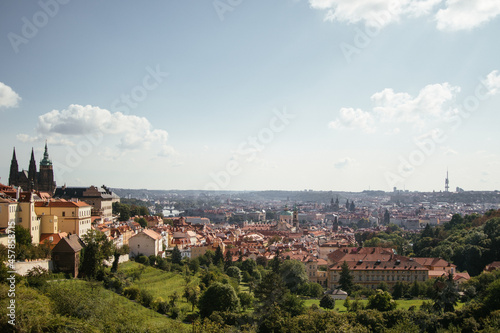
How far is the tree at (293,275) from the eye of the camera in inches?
1960

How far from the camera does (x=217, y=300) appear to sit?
34.5m

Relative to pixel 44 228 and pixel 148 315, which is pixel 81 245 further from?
pixel 148 315

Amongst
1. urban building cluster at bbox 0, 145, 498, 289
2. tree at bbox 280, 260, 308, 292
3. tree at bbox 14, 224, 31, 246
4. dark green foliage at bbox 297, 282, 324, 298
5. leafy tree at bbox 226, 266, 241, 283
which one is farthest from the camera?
leafy tree at bbox 226, 266, 241, 283

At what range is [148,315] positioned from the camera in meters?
29.8

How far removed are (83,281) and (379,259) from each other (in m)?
37.8

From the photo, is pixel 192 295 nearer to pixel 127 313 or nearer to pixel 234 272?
pixel 127 313

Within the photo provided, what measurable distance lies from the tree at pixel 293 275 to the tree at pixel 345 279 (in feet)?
12.9

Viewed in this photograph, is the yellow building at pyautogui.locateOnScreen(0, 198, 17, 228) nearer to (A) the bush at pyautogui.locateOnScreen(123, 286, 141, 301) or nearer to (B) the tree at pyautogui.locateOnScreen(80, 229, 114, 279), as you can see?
(B) the tree at pyautogui.locateOnScreen(80, 229, 114, 279)

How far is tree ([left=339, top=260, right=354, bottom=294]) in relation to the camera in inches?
1999

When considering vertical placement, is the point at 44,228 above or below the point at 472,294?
above

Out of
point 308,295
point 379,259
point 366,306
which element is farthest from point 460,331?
point 379,259

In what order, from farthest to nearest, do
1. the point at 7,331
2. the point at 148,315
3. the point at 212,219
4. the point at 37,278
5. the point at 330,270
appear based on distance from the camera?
the point at 212,219 → the point at 330,270 → the point at 148,315 → the point at 37,278 → the point at 7,331

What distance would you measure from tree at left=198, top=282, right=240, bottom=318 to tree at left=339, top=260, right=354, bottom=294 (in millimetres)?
19119

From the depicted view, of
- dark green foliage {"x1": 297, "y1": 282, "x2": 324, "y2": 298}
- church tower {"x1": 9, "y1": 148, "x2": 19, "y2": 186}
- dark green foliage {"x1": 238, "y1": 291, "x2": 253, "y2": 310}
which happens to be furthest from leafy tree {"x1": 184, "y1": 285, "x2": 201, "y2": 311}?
church tower {"x1": 9, "y1": 148, "x2": 19, "y2": 186}
